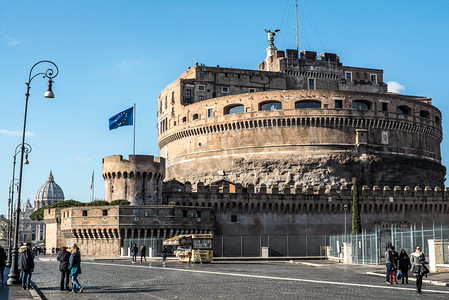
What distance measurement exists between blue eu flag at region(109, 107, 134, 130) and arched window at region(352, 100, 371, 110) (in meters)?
28.5

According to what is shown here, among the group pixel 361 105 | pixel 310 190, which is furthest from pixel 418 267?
pixel 361 105

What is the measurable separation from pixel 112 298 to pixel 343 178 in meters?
53.4

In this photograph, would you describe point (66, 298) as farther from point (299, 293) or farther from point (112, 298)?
point (299, 293)

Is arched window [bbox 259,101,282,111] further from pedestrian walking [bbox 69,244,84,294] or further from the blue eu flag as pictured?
pedestrian walking [bbox 69,244,84,294]

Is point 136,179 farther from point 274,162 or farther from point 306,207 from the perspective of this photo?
point 274,162

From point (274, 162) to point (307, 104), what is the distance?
28.0 feet

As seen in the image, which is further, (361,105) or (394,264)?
(361,105)

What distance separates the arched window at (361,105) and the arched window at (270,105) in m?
9.19

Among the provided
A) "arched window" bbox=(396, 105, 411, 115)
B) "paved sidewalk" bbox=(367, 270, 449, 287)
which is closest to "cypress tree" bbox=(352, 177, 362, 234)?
"arched window" bbox=(396, 105, 411, 115)

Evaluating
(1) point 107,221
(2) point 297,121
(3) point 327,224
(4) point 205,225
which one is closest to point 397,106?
(2) point 297,121

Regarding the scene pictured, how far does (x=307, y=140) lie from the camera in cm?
6825

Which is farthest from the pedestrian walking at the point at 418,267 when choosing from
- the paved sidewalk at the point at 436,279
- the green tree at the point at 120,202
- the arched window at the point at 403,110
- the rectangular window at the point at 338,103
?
the arched window at the point at 403,110

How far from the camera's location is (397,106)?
2817 inches

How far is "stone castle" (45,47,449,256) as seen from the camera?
174ft
